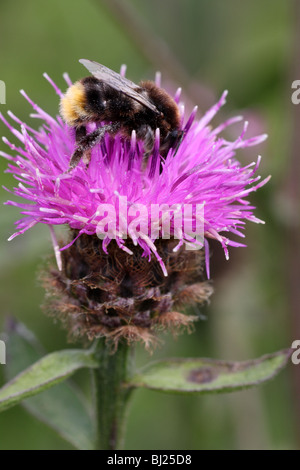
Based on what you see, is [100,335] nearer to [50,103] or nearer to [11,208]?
[11,208]

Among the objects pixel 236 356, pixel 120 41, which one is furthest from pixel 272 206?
pixel 120 41

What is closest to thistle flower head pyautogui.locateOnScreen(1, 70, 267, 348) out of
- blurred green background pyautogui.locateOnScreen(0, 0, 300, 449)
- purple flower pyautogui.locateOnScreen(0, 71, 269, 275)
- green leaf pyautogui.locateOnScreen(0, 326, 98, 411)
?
purple flower pyautogui.locateOnScreen(0, 71, 269, 275)

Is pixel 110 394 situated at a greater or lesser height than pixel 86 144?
lesser

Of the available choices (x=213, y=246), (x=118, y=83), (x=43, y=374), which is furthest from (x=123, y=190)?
(x=213, y=246)

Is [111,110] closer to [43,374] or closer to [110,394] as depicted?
[43,374]

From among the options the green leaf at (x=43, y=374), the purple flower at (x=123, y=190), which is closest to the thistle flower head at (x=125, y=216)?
the purple flower at (x=123, y=190)

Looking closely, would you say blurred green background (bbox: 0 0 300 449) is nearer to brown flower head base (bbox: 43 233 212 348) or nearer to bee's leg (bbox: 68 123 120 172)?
brown flower head base (bbox: 43 233 212 348)

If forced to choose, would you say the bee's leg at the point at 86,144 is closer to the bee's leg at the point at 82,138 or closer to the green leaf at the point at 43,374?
the bee's leg at the point at 82,138
